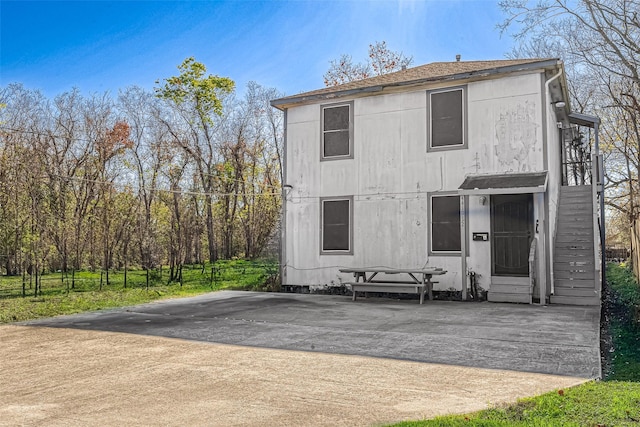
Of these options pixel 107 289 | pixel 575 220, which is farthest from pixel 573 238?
pixel 107 289

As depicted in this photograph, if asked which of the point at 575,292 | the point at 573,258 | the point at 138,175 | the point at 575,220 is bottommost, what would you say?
the point at 575,292

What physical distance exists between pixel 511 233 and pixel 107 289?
10739 mm

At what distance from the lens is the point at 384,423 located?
3551 millimetres

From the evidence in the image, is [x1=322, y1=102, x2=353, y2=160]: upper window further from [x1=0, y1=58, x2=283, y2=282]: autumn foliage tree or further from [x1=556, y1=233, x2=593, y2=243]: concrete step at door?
[x1=556, y1=233, x2=593, y2=243]: concrete step at door

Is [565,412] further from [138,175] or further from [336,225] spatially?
[138,175]

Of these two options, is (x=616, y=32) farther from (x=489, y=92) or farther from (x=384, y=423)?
(x=384, y=423)

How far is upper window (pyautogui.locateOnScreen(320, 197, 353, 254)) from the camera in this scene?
12.8m

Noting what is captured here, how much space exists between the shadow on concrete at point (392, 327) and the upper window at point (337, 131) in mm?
3794

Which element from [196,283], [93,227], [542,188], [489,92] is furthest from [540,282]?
[93,227]

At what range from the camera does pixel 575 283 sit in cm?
1054

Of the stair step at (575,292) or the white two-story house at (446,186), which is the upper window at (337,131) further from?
the stair step at (575,292)

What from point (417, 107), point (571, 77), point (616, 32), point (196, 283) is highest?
point (571, 77)

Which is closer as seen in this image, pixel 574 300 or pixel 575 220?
pixel 574 300

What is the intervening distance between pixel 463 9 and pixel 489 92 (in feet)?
25.3
